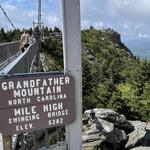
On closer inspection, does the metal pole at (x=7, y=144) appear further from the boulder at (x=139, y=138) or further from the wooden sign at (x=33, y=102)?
the boulder at (x=139, y=138)

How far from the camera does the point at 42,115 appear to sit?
23.7 ft

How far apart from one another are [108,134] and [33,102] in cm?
1945

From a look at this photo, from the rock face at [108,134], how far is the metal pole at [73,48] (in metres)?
14.3

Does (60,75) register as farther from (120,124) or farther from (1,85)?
(120,124)

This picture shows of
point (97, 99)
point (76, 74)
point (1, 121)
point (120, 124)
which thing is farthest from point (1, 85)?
point (97, 99)

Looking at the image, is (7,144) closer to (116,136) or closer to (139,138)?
(116,136)

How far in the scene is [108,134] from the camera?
2627 centimetres

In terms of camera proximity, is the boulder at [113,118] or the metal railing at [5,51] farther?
the boulder at [113,118]

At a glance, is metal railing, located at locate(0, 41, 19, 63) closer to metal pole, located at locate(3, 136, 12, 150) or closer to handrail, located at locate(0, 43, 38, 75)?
handrail, located at locate(0, 43, 38, 75)

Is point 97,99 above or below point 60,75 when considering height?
below

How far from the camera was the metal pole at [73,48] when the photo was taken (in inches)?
289

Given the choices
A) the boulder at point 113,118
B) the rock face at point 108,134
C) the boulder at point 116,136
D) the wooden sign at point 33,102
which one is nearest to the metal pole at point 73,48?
the wooden sign at point 33,102

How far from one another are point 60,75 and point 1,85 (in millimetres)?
891

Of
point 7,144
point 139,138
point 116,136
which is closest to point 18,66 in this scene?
point 7,144
